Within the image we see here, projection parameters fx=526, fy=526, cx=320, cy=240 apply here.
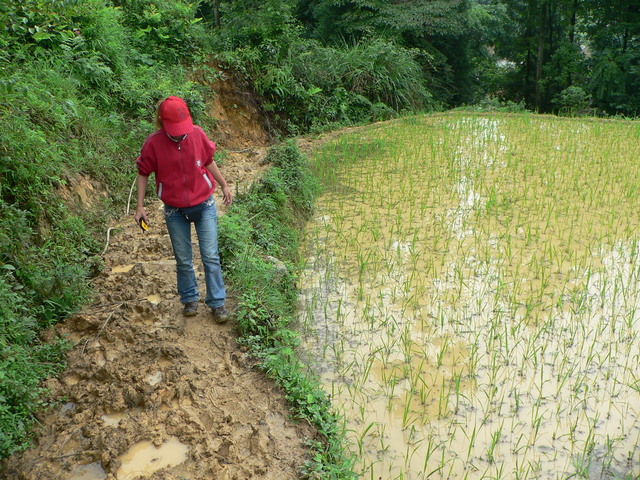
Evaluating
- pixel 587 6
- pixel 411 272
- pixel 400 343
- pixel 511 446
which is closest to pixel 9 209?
pixel 400 343

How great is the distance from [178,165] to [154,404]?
141 cm

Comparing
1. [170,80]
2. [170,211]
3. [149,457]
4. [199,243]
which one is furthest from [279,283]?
[170,80]

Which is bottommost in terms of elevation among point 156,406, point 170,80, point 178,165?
point 156,406

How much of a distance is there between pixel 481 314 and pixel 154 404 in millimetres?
2494

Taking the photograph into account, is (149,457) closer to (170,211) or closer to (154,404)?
(154,404)

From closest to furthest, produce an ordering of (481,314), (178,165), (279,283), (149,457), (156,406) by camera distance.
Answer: (149,457)
(156,406)
(178,165)
(481,314)
(279,283)

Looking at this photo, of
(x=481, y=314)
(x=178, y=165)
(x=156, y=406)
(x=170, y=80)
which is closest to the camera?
(x=156, y=406)

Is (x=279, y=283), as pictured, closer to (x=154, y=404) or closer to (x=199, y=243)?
(x=199, y=243)

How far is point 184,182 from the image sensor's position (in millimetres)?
3250

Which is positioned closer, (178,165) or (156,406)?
(156,406)

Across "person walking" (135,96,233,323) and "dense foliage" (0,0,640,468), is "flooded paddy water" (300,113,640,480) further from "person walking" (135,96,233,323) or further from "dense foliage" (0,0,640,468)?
"dense foliage" (0,0,640,468)

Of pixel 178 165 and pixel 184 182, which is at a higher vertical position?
pixel 178 165

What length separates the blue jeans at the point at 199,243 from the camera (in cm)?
338

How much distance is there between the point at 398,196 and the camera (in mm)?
6523
